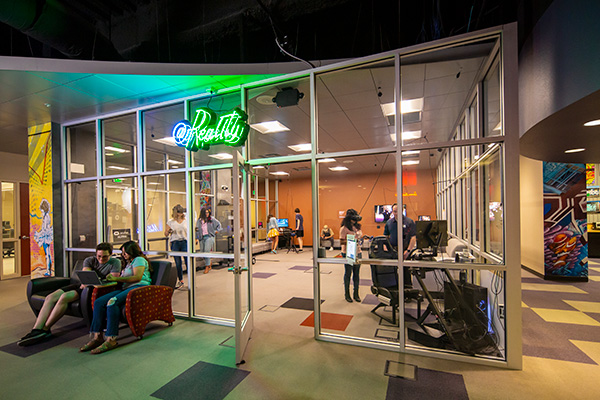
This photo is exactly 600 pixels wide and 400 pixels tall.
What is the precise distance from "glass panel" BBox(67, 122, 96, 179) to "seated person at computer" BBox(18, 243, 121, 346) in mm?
2588

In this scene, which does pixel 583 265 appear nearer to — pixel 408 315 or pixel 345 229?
pixel 408 315

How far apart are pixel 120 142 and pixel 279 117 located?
14.4 feet

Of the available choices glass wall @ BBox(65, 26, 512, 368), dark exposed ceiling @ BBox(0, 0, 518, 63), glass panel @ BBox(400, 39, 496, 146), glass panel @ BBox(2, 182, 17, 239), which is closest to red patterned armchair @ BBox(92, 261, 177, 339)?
glass wall @ BBox(65, 26, 512, 368)

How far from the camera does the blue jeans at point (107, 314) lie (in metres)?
3.37

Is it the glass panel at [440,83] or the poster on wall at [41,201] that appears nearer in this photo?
the glass panel at [440,83]

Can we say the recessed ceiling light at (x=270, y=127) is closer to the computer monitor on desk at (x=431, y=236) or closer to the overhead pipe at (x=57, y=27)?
the overhead pipe at (x=57, y=27)

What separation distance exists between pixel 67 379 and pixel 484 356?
162 inches

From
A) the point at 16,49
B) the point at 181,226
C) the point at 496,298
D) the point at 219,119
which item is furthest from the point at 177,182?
the point at 496,298

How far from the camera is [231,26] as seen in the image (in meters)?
4.98

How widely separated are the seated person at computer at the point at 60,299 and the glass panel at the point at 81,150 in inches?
102

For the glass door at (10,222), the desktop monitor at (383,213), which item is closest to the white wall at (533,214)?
the desktop monitor at (383,213)

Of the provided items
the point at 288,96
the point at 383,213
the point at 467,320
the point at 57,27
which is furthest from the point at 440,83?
the point at 57,27

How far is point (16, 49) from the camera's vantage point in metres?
4.23

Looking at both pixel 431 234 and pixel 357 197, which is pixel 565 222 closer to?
pixel 357 197
